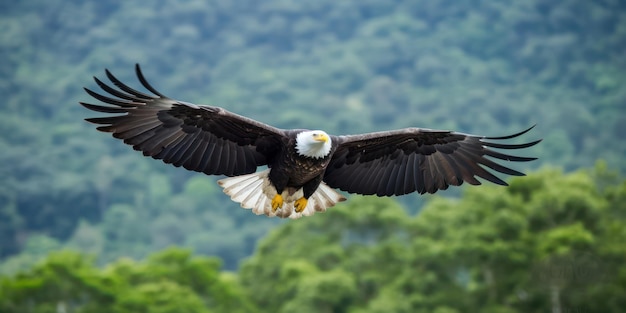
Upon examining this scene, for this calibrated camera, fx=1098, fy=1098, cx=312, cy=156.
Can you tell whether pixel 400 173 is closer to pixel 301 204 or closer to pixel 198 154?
pixel 301 204

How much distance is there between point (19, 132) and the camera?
8369cm

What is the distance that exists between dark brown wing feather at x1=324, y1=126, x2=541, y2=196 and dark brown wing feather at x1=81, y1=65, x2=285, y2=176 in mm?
1014

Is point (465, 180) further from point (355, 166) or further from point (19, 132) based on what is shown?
point (19, 132)

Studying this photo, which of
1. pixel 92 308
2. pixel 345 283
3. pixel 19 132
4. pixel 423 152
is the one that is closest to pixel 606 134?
pixel 19 132

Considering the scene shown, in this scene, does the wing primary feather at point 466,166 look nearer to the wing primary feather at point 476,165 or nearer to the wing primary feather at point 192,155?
the wing primary feather at point 476,165

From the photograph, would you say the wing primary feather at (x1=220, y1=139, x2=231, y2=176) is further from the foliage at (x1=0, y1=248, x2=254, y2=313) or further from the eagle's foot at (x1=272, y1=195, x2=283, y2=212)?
the foliage at (x1=0, y1=248, x2=254, y2=313)

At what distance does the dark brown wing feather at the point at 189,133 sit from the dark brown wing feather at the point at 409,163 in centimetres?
101

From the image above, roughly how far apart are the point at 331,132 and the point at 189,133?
199 feet

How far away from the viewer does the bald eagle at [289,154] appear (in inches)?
412

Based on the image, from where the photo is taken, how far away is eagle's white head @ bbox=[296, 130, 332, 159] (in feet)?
34.2

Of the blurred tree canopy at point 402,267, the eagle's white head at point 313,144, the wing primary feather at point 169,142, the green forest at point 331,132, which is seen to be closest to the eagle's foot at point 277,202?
the eagle's white head at point 313,144

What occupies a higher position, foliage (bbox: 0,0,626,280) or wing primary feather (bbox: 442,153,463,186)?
foliage (bbox: 0,0,626,280)

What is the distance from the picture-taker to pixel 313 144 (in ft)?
34.4

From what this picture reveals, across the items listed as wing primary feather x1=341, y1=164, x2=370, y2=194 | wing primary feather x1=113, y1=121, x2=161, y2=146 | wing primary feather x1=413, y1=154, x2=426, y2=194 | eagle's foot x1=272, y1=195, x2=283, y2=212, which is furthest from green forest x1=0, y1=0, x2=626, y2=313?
wing primary feather x1=113, y1=121, x2=161, y2=146
